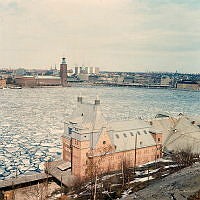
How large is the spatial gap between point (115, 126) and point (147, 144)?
3.83 meters

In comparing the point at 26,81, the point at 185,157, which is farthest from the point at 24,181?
the point at 26,81

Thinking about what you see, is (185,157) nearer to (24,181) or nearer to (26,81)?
(24,181)

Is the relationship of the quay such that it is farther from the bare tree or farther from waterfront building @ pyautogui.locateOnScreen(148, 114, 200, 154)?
waterfront building @ pyautogui.locateOnScreen(148, 114, 200, 154)

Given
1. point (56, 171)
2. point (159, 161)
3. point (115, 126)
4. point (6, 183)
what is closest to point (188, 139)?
point (159, 161)

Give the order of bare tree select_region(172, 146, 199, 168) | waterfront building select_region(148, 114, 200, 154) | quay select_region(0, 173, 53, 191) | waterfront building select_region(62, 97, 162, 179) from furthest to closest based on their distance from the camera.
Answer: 1. waterfront building select_region(148, 114, 200, 154)
2. bare tree select_region(172, 146, 199, 168)
3. waterfront building select_region(62, 97, 162, 179)
4. quay select_region(0, 173, 53, 191)

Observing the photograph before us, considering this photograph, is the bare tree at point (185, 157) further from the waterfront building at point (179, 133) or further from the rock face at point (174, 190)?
the rock face at point (174, 190)

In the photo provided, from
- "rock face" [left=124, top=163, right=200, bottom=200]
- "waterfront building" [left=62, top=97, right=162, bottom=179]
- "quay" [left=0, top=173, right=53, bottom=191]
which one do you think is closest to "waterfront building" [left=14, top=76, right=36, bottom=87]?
"waterfront building" [left=62, top=97, right=162, bottom=179]

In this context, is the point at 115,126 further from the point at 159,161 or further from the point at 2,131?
the point at 2,131

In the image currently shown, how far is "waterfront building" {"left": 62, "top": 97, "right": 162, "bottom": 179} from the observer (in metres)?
24.0

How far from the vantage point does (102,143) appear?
81.6 ft

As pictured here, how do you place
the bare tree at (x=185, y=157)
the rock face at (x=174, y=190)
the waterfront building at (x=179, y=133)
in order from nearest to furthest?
the rock face at (x=174, y=190) < the bare tree at (x=185, y=157) < the waterfront building at (x=179, y=133)

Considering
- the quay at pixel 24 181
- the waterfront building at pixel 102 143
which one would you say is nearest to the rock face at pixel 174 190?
the waterfront building at pixel 102 143

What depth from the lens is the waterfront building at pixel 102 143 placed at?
24.0 meters

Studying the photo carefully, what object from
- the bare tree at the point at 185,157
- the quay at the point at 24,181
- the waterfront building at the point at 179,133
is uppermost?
the waterfront building at the point at 179,133
